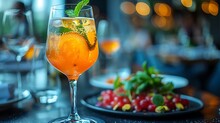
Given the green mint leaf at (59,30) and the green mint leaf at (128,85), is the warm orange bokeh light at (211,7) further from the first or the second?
the green mint leaf at (59,30)

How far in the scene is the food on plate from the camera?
36.4 inches

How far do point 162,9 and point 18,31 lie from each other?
851cm

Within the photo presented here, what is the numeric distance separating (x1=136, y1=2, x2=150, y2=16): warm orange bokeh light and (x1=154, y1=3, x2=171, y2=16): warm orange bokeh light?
0.88ft

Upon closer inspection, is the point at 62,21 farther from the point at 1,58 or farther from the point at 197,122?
the point at 1,58

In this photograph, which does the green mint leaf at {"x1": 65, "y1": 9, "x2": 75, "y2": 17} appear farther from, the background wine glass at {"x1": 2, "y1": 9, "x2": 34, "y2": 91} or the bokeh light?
the bokeh light

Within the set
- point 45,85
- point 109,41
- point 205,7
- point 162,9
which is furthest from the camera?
point 162,9

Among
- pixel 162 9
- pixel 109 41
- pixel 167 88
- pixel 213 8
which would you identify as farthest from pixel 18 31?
pixel 162 9

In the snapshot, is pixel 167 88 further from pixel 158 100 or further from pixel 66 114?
pixel 66 114

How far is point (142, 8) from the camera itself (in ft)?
31.8

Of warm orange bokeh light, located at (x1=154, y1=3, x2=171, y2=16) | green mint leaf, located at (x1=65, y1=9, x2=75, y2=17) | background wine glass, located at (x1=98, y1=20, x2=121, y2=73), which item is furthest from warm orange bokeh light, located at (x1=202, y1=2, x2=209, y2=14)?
green mint leaf, located at (x1=65, y1=9, x2=75, y2=17)

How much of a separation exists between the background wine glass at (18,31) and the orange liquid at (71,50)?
16.1 inches

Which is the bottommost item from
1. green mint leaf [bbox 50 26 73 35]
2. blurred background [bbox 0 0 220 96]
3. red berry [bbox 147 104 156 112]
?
blurred background [bbox 0 0 220 96]

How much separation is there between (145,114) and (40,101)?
0.40 metres

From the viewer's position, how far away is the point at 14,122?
2.85ft
